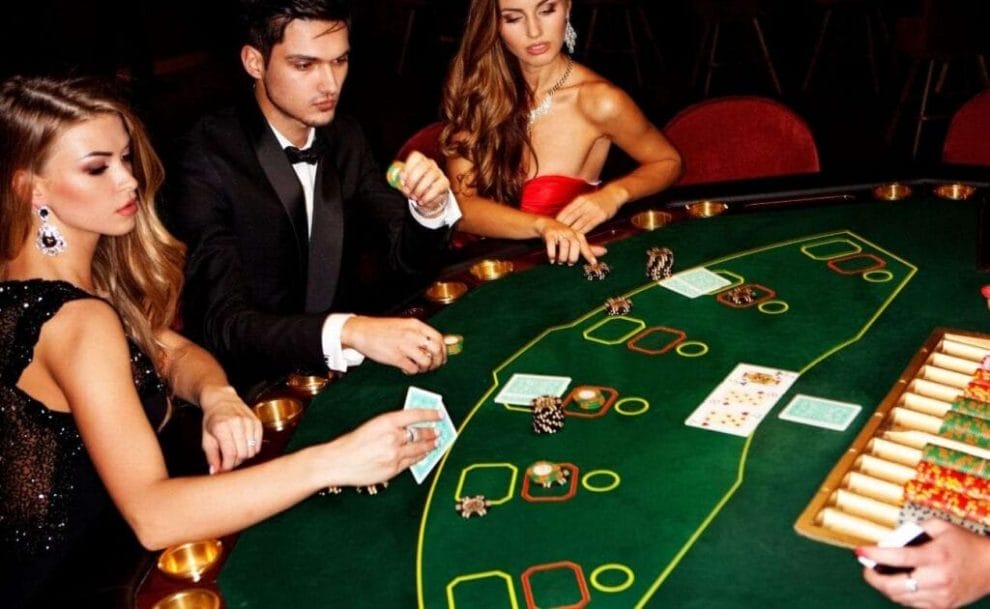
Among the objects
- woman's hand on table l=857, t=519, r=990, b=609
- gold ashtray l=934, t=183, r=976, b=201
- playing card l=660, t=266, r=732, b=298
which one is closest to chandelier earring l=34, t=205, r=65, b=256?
playing card l=660, t=266, r=732, b=298

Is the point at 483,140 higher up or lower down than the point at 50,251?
lower down

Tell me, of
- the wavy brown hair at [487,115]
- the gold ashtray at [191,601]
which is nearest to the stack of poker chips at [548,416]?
the gold ashtray at [191,601]

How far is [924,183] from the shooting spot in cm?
294

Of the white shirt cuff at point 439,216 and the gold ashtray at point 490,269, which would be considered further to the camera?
the white shirt cuff at point 439,216

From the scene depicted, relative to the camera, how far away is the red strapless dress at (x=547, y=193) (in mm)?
3547

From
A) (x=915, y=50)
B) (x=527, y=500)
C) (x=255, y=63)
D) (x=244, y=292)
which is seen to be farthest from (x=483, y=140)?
(x=915, y=50)

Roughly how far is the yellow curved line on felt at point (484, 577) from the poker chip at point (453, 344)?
772 mm

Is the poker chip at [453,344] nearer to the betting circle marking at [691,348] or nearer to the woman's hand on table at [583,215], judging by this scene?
the betting circle marking at [691,348]

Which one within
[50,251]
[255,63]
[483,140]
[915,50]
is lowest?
[915,50]

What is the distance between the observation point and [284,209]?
281cm

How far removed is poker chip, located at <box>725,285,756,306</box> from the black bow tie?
49.3 inches

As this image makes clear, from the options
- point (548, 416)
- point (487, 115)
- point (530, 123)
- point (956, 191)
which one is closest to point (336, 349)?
point (548, 416)

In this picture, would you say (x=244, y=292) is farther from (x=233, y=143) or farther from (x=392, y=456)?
(x=392, y=456)

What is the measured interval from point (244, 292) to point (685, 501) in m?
1.42
